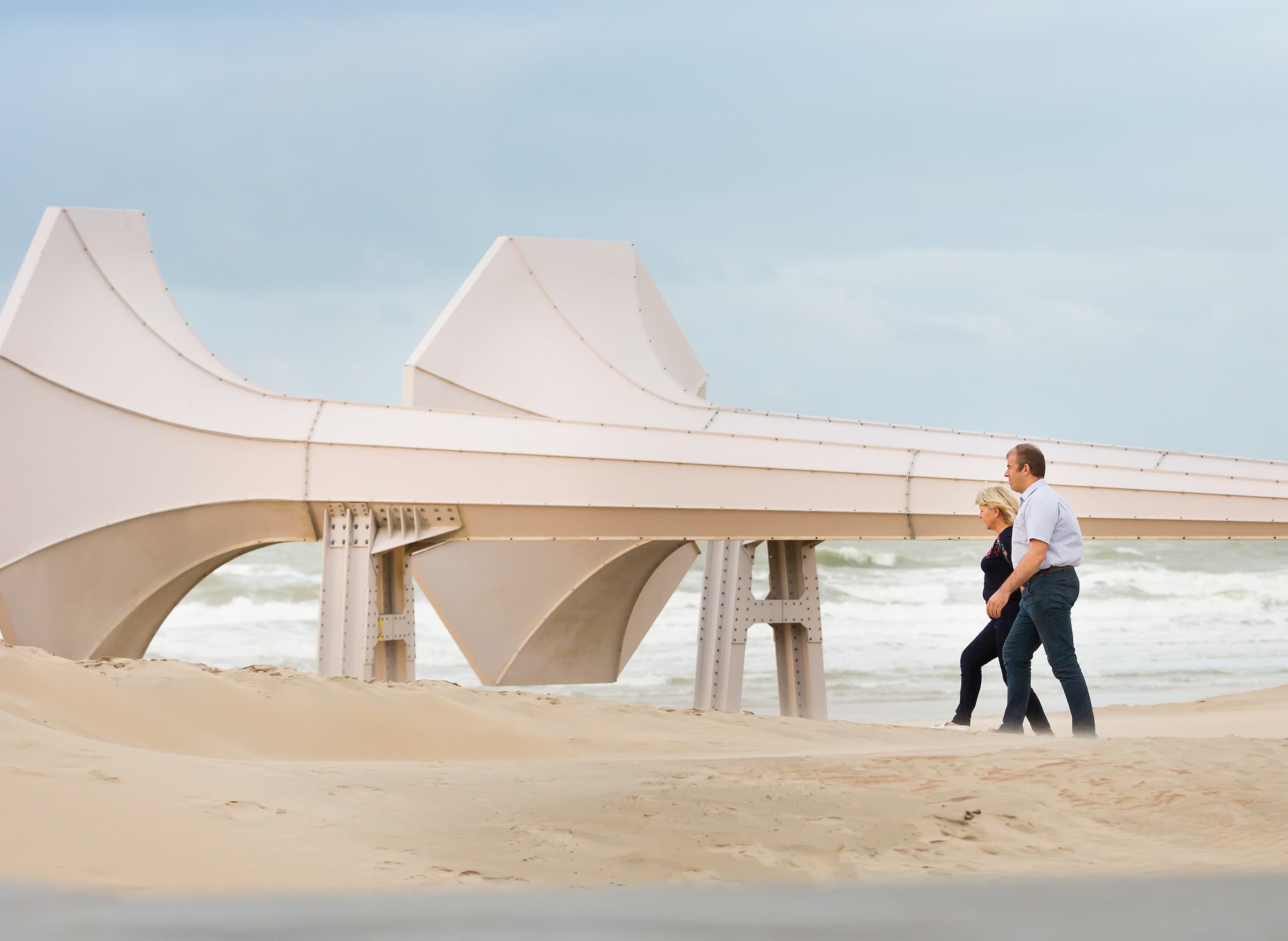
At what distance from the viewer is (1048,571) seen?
6207 mm

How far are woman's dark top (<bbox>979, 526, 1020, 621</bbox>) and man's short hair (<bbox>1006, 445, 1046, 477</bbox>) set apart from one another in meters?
0.78

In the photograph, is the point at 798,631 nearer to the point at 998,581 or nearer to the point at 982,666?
the point at 982,666

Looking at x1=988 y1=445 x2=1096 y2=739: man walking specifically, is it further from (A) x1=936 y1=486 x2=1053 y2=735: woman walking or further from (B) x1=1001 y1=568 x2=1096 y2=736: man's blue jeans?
(A) x1=936 y1=486 x2=1053 y2=735: woman walking

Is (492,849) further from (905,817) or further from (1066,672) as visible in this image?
(1066,672)

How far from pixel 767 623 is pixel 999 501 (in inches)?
167

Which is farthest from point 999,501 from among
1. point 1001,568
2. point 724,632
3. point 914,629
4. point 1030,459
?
point 914,629

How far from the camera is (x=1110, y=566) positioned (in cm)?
3516

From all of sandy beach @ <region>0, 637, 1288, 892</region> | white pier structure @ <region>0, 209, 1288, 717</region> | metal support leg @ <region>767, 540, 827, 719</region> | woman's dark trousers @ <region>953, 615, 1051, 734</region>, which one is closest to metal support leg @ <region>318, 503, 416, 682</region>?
white pier structure @ <region>0, 209, 1288, 717</region>

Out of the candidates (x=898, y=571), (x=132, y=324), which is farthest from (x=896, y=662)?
(x=132, y=324)

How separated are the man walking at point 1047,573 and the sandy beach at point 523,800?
322 millimetres

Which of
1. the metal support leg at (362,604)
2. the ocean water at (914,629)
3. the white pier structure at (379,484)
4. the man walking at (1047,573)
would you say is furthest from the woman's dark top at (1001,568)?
the ocean water at (914,629)

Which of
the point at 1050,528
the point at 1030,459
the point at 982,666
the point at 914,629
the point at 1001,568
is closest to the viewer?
the point at 1050,528

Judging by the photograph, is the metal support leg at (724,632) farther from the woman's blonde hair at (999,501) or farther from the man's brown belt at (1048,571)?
the man's brown belt at (1048,571)

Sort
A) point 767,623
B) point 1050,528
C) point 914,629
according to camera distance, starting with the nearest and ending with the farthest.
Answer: point 1050,528 → point 767,623 → point 914,629
